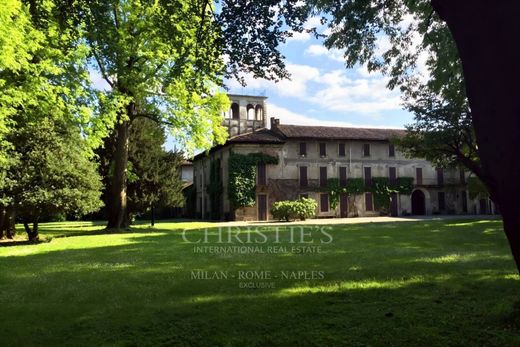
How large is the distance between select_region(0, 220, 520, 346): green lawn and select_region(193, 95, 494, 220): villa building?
29445mm

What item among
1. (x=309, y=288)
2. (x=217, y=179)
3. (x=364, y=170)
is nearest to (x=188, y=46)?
(x=309, y=288)

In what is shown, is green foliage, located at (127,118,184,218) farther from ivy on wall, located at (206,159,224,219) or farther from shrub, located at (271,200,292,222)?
ivy on wall, located at (206,159,224,219)

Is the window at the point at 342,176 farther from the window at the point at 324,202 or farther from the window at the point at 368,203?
the window at the point at 368,203

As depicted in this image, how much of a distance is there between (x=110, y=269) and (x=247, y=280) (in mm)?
3456

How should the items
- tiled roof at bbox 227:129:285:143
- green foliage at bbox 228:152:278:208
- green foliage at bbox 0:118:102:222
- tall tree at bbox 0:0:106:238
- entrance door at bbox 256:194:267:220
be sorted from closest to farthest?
1. tall tree at bbox 0:0:106:238
2. green foliage at bbox 0:118:102:222
3. green foliage at bbox 228:152:278:208
4. tiled roof at bbox 227:129:285:143
5. entrance door at bbox 256:194:267:220

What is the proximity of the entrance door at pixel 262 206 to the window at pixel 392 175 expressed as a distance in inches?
574

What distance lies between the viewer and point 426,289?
6.70 meters

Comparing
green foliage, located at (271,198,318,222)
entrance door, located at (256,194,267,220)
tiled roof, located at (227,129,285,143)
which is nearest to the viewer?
green foliage, located at (271,198,318,222)

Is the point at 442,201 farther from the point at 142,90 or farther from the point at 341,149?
the point at 142,90

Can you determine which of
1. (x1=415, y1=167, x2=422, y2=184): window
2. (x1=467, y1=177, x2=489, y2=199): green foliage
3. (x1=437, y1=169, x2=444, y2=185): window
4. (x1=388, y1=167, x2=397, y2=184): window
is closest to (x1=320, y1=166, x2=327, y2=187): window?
(x1=388, y1=167, x2=397, y2=184): window

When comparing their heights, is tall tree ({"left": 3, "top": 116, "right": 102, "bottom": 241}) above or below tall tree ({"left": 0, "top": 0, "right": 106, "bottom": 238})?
below

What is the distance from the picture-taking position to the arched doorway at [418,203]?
4700cm

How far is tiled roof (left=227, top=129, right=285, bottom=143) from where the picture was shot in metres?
38.8

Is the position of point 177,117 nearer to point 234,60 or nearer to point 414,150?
point 414,150
